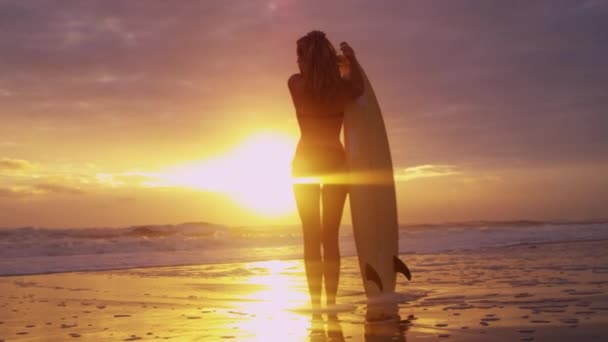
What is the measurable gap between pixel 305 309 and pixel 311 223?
0.66 m

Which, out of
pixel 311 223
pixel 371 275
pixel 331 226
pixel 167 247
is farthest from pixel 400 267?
pixel 167 247

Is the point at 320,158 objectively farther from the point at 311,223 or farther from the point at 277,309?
the point at 277,309

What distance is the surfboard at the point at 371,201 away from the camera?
548cm

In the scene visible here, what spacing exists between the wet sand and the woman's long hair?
1.67m

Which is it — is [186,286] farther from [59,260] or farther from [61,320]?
[59,260]

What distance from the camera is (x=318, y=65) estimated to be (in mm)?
4715

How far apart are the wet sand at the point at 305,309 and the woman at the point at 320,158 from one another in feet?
1.42

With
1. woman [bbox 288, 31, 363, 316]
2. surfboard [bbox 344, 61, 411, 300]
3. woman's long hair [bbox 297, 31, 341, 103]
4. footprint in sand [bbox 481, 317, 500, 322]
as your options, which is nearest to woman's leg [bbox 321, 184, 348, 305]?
woman [bbox 288, 31, 363, 316]

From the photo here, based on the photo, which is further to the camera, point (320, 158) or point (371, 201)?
point (371, 201)

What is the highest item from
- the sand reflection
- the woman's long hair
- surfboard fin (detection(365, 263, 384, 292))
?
the woman's long hair

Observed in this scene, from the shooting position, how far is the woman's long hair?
Answer: 4.72 m

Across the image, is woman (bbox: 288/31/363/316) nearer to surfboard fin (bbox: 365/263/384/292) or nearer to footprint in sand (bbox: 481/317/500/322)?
Answer: surfboard fin (bbox: 365/263/384/292)

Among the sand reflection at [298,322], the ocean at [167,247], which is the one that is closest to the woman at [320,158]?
the sand reflection at [298,322]

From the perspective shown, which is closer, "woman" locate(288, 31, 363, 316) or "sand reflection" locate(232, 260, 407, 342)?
"sand reflection" locate(232, 260, 407, 342)
